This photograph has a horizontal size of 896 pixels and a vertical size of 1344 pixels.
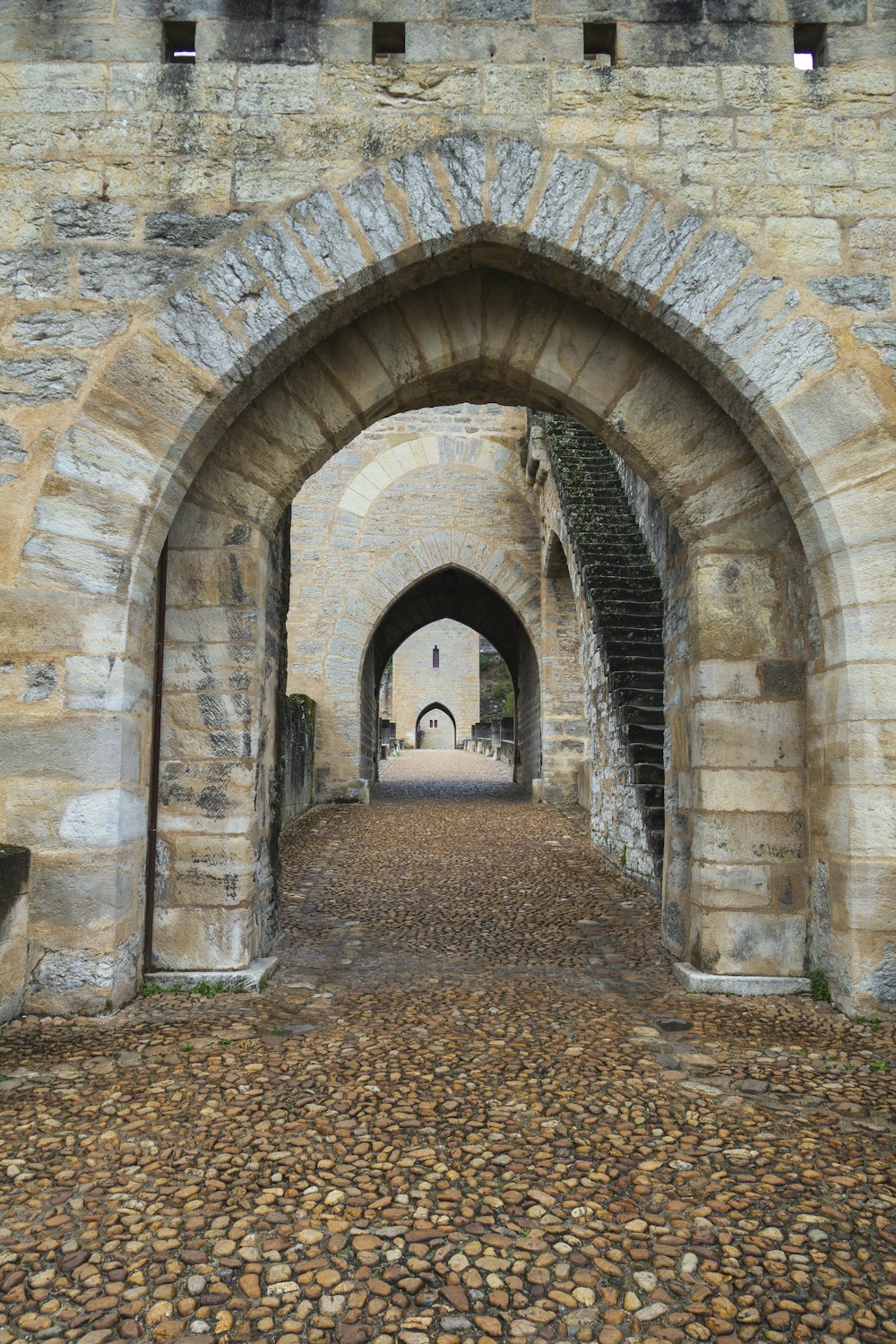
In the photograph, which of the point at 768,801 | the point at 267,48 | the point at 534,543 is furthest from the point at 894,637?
the point at 534,543

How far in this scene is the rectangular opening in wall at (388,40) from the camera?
11.0 ft

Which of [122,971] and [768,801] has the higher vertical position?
[768,801]

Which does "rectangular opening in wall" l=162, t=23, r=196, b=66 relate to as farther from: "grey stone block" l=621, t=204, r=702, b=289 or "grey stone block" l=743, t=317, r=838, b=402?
"grey stone block" l=743, t=317, r=838, b=402

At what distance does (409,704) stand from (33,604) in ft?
107

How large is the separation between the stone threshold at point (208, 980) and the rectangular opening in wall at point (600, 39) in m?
3.68

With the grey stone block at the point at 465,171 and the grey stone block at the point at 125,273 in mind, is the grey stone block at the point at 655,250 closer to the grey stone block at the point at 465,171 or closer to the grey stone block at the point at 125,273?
the grey stone block at the point at 465,171

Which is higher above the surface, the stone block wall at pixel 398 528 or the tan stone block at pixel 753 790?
the stone block wall at pixel 398 528

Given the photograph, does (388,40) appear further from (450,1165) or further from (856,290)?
(450,1165)

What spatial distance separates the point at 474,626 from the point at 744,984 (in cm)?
1208

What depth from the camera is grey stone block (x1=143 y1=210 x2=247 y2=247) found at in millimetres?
3162

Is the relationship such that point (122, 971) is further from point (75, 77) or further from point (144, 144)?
point (75, 77)

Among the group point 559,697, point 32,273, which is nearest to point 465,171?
point 32,273

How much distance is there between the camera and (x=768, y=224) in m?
3.21

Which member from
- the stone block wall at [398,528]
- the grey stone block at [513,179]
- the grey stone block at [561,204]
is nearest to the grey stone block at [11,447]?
the grey stone block at [513,179]
